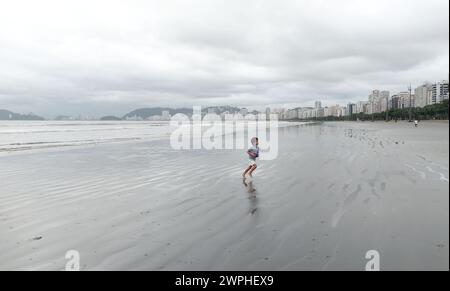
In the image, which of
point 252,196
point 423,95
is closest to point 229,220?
point 252,196

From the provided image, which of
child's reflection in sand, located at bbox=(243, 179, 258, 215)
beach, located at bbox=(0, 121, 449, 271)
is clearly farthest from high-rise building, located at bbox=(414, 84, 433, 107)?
child's reflection in sand, located at bbox=(243, 179, 258, 215)

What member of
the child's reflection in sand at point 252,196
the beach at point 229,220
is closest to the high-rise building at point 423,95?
the beach at point 229,220

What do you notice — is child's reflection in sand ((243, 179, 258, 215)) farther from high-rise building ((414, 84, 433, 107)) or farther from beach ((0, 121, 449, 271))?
high-rise building ((414, 84, 433, 107))

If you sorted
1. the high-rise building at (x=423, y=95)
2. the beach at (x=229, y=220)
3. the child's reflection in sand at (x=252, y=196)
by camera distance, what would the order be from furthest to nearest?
1. the high-rise building at (x=423, y=95)
2. the child's reflection in sand at (x=252, y=196)
3. the beach at (x=229, y=220)

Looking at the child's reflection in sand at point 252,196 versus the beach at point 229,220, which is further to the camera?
the child's reflection in sand at point 252,196

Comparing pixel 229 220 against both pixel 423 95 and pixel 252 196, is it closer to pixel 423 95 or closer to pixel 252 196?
pixel 252 196

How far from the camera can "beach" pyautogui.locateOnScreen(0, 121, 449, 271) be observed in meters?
5.52

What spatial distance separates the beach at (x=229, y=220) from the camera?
5.52m

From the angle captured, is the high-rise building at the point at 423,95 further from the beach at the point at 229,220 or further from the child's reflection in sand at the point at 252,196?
the child's reflection in sand at the point at 252,196

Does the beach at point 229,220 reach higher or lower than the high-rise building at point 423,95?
lower
